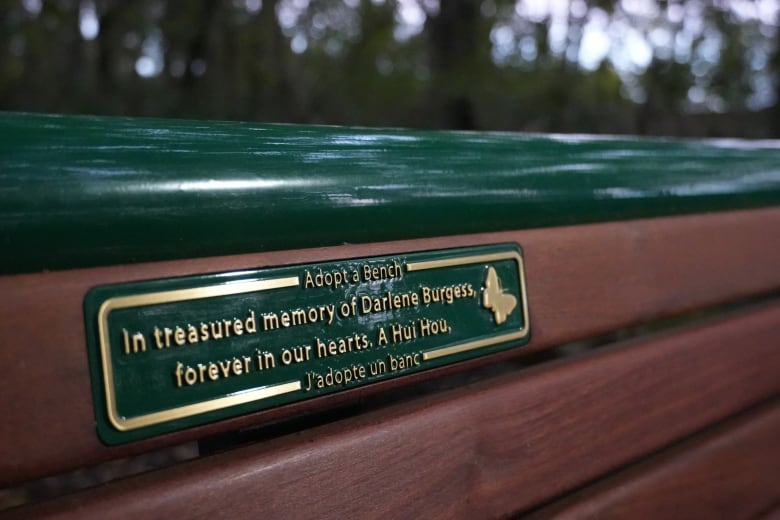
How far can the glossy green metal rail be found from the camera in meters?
0.85

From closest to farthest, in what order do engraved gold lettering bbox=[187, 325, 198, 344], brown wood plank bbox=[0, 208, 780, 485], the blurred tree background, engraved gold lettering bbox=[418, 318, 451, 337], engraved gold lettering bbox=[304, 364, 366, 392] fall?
brown wood plank bbox=[0, 208, 780, 485] → engraved gold lettering bbox=[187, 325, 198, 344] → engraved gold lettering bbox=[304, 364, 366, 392] → engraved gold lettering bbox=[418, 318, 451, 337] → the blurred tree background

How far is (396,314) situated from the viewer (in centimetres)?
118

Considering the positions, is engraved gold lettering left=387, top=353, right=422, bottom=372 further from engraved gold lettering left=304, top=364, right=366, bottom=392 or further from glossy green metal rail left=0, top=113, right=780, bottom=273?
glossy green metal rail left=0, top=113, right=780, bottom=273

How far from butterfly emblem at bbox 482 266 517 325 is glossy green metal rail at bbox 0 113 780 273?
87 millimetres

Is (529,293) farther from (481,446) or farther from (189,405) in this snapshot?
(189,405)

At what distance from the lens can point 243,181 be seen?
100 centimetres

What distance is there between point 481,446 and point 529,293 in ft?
0.93

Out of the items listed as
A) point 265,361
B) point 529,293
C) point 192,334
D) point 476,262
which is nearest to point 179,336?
point 192,334

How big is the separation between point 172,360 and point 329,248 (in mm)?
276

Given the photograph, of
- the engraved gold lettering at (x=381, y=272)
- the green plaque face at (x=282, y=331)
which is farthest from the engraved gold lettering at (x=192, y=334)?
the engraved gold lettering at (x=381, y=272)

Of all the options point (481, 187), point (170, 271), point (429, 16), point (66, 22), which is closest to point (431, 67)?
point (429, 16)

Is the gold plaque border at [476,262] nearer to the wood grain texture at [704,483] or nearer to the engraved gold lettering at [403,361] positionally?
the engraved gold lettering at [403,361]

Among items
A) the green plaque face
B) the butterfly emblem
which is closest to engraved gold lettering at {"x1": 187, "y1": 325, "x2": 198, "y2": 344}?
the green plaque face

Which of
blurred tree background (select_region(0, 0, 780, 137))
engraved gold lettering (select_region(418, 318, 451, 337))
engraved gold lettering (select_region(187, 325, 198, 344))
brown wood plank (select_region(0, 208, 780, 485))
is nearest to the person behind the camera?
brown wood plank (select_region(0, 208, 780, 485))
